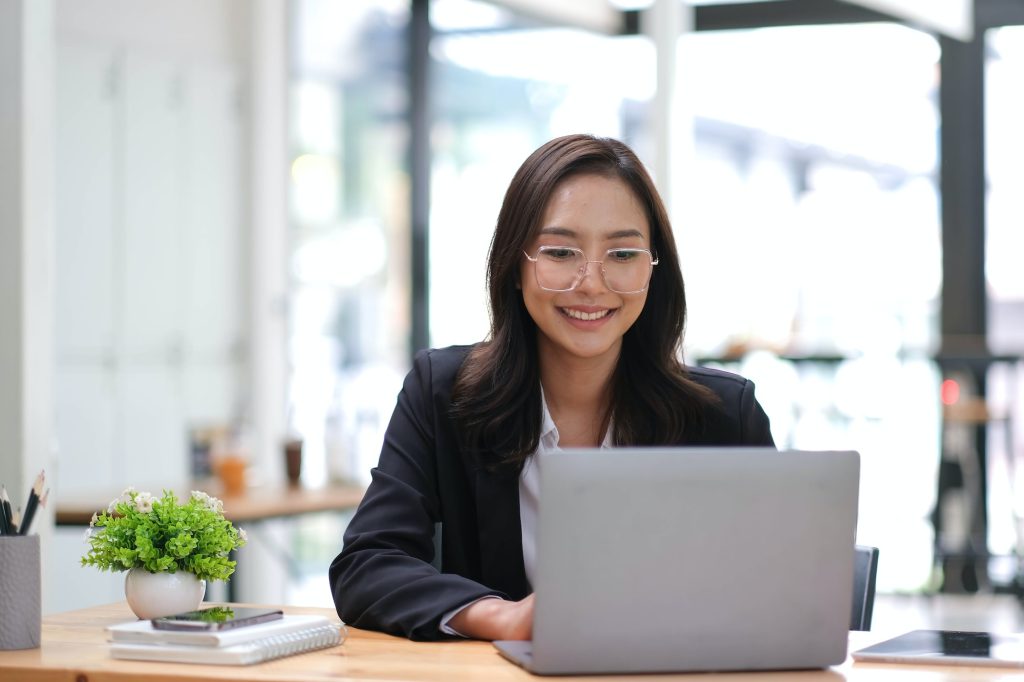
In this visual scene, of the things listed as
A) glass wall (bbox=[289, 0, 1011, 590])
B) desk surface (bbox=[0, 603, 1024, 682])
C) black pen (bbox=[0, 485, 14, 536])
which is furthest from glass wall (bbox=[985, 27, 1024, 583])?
black pen (bbox=[0, 485, 14, 536])

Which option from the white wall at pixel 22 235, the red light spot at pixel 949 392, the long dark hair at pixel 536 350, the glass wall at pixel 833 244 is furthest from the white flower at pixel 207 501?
the red light spot at pixel 949 392

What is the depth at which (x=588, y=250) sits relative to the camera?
6.84ft

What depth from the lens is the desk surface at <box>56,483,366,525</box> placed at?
3.56 meters

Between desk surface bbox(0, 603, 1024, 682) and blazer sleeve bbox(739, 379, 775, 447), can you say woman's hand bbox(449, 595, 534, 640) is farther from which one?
blazer sleeve bbox(739, 379, 775, 447)

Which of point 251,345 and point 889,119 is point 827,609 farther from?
point 889,119

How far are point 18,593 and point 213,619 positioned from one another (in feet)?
0.87

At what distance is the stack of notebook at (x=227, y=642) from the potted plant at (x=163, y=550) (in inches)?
7.2

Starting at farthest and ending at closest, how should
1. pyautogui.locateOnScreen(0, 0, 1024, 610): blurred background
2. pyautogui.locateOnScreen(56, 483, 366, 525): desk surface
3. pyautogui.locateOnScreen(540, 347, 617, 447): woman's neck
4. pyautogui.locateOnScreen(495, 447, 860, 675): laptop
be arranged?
pyautogui.locateOnScreen(0, 0, 1024, 610): blurred background → pyautogui.locateOnScreen(56, 483, 366, 525): desk surface → pyautogui.locateOnScreen(540, 347, 617, 447): woman's neck → pyautogui.locateOnScreen(495, 447, 860, 675): laptop

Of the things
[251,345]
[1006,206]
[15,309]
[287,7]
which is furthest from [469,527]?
[1006,206]

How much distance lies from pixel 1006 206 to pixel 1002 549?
5.12ft

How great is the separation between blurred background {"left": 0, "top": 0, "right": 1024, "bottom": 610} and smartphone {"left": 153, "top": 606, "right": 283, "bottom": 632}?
379 cm

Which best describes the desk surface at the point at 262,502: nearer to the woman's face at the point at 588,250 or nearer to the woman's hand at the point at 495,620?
the woman's face at the point at 588,250

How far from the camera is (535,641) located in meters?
1.51

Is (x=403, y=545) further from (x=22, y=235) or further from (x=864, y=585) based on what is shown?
(x=22, y=235)
